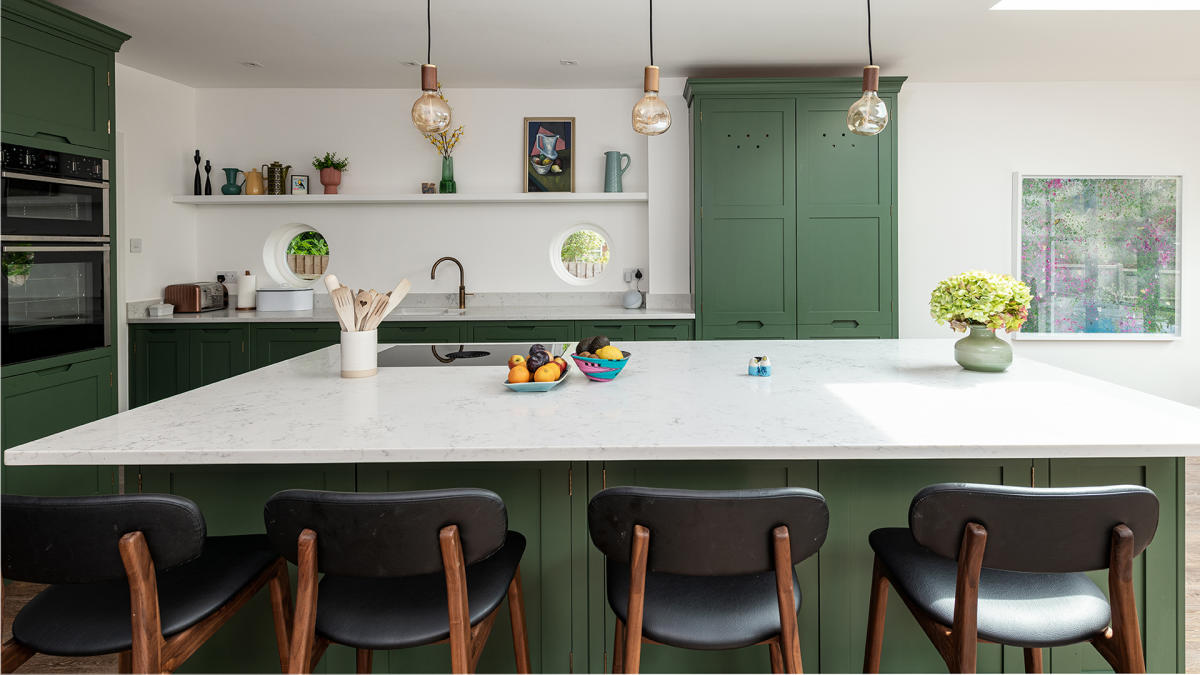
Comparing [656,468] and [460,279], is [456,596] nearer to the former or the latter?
[656,468]

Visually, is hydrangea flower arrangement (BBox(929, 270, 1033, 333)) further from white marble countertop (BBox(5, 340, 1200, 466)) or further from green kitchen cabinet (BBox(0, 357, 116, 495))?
green kitchen cabinet (BBox(0, 357, 116, 495))

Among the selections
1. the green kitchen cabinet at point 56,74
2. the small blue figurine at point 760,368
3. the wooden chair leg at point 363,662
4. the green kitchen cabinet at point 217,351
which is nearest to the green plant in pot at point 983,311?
the small blue figurine at point 760,368

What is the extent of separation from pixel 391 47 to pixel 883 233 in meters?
3.29

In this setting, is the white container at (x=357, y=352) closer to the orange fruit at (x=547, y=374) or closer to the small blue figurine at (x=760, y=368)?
the orange fruit at (x=547, y=374)

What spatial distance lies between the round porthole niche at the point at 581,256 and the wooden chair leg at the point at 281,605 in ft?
13.2


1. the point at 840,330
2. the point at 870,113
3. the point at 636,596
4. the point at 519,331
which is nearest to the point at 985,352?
the point at 870,113

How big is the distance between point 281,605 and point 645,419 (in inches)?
38.0

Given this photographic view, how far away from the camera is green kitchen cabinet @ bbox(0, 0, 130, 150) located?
3320 millimetres

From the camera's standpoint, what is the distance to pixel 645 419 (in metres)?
1.88

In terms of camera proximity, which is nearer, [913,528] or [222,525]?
[913,528]

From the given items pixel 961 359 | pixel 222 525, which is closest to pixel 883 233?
pixel 961 359

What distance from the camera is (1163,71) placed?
5160 mm

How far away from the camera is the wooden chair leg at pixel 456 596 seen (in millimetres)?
1401

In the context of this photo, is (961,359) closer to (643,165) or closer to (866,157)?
(866,157)
